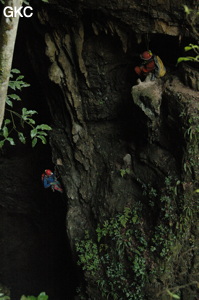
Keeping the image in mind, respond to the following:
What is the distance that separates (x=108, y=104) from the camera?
7.41 m

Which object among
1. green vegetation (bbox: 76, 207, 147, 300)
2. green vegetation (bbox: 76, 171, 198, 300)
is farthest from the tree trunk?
green vegetation (bbox: 76, 207, 147, 300)

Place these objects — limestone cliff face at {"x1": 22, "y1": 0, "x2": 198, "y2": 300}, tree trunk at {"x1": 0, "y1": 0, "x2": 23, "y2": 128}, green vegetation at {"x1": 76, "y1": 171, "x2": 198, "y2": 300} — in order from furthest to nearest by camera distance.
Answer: green vegetation at {"x1": 76, "y1": 171, "x2": 198, "y2": 300}, limestone cliff face at {"x1": 22, "y1": 0, "x2": 198, "y2": 300}, tree trunk at {"x1": 0, "y1": 0, "x2": 23, "y2": 128}

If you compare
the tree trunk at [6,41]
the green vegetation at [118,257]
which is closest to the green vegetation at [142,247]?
the green vegetation at [118,257]

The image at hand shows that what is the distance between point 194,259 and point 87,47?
517 centimetres

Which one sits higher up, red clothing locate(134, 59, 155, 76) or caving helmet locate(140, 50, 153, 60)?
caving helmet locate(140, 50, 153, 60)

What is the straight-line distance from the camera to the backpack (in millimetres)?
6551

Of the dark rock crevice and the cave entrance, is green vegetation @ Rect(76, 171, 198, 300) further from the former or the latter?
the cave entrance

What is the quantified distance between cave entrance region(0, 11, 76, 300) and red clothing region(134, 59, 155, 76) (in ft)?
9.78

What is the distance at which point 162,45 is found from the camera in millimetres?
6797

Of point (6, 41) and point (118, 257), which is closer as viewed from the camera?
point (6, 41)

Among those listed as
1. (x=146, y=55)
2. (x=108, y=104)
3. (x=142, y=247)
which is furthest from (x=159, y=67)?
(x=142, y=247)

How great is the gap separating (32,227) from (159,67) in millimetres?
6481

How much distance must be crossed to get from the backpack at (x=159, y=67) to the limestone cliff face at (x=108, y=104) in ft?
0.65

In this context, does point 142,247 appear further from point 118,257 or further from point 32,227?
point 32,227
